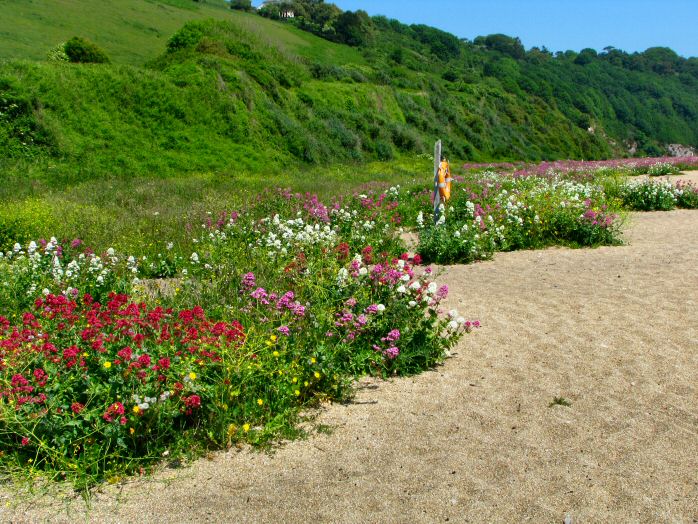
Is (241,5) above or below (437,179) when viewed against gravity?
above

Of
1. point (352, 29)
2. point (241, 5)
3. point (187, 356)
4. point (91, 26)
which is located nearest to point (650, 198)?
point (187, 356)

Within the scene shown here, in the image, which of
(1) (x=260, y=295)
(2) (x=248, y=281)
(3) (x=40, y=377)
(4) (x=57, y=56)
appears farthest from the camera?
(4) (x=57, y=56)

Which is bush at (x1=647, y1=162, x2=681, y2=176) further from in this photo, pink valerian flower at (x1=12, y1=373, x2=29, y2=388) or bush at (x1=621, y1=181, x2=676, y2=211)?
pink valerian flower at (x1=12, y1=373, x2=29, y2=388)

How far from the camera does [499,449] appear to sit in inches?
140

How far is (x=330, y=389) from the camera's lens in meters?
4.23

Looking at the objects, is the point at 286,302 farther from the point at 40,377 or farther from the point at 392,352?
the point at 40,377

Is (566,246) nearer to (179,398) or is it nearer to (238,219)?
(238,219)

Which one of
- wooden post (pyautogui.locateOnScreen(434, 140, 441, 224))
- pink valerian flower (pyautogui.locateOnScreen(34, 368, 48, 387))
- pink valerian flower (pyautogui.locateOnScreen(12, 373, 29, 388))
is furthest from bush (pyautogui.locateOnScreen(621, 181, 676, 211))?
pink valerian flower (pyautogui.locateOnScreen(12, 373, 29, 388))

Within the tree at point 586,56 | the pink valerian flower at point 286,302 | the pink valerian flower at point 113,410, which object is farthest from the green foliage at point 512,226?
the tree at point 586,56

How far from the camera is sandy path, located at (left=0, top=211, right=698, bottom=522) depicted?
3.00m

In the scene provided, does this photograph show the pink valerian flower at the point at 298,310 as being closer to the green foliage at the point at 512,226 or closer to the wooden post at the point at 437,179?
the green foliage at the point at 512,226

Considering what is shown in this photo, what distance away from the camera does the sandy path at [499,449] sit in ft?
9.83

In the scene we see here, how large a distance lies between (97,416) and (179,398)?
0.45 m

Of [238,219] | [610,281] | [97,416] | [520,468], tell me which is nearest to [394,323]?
[520,468]
